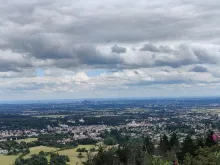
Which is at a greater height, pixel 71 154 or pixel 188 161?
pixel 188 161

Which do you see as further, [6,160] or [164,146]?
[6,160]

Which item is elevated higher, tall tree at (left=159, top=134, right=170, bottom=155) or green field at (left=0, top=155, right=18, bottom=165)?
tall tree at (left=159, top=134, right=170, bottom=155)

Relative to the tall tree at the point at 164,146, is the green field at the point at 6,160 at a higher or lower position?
lower

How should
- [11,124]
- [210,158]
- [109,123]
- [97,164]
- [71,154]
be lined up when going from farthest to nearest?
[11,124] → [109,123] → [71,154] → [97,164] → [210,158]

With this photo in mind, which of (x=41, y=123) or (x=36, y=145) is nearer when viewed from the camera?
(x=36, y=145)

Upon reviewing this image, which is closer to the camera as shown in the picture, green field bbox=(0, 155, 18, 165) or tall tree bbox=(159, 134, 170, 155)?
tall tree bbox=(159, 134, 170, 155)

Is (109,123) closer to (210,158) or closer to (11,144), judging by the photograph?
(11,144)

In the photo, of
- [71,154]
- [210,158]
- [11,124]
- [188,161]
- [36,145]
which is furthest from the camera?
[11,124]

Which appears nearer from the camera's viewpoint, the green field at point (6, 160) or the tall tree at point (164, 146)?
the tall tree at point (164, 146)

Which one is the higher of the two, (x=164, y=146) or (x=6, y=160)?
(x=164, y=146)

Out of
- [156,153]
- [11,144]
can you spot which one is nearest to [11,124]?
[11,144]
